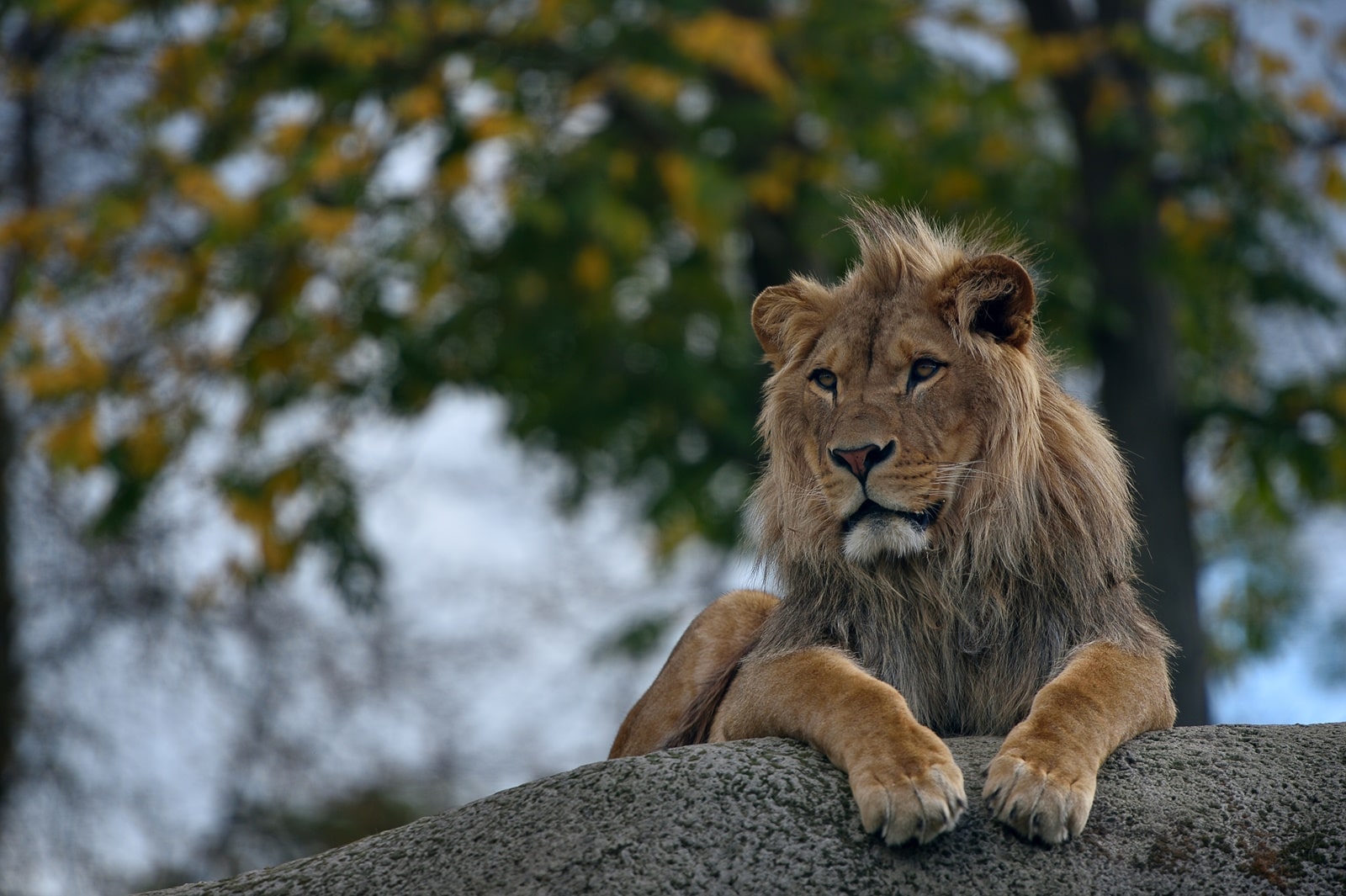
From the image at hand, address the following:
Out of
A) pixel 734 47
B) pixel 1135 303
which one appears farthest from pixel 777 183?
pixel 1135 303

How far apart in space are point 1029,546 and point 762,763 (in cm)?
100

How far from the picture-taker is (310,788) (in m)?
13.9

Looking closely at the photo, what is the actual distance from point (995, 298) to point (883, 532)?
0.81 metres

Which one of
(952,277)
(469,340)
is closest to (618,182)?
(469,340)

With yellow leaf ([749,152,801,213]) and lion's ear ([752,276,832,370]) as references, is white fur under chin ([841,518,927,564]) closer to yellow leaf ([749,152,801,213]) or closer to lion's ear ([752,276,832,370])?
lion's ear ([752,276,832,370])

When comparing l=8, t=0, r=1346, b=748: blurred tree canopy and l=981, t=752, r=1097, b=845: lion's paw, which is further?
l=8, t=0, r=1346, b=748: blurred tree canopy

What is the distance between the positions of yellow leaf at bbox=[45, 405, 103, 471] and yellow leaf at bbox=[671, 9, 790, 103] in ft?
16.7

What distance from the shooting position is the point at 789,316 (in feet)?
16.1

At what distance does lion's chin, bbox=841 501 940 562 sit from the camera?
13.8 feet

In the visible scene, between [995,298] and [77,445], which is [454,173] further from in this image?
[995,298]

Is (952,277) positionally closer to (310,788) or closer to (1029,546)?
(1029,546)

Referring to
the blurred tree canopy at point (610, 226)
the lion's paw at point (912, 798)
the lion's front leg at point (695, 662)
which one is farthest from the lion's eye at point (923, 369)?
the blurred tree canopy at point (610, 226)

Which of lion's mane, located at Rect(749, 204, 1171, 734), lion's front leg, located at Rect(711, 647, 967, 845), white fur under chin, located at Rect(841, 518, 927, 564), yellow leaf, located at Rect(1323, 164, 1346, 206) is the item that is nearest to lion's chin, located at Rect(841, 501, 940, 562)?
white fur under chin, located at Rect(841, 518, 927, 564)

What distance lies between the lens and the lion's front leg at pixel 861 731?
3.60 meters
